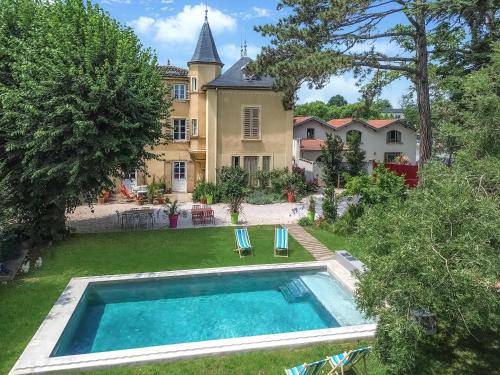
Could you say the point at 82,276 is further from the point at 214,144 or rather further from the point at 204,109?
the point at 204,109

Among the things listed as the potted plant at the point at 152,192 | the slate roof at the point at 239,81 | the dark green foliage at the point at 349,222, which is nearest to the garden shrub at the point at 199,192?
the potted plant at the point at 152,192

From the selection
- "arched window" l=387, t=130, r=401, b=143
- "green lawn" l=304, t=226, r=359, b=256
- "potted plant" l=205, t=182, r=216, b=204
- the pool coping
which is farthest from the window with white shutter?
the pool coping

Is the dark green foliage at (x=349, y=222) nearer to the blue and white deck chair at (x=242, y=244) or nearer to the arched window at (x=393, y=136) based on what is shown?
the blue and white deck chair at (x=242, y=244)

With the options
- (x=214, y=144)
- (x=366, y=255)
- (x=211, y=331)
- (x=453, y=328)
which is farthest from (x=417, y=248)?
(x=214, y=144)

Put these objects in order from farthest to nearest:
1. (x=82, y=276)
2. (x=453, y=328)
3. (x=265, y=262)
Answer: (x=265, y=262)
(x=82, y=276)
(x=453, y=328)

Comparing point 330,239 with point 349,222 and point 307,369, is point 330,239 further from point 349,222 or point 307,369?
point 307,369

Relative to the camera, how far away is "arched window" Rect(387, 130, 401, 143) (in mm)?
41406

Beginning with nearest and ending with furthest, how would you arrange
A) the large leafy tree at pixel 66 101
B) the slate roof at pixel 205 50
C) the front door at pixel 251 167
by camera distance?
the large leafy tree at pixel 66 101 → the slate roof at pixel 205 50 → the front door at pixel 251 167

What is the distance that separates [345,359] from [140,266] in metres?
9.68

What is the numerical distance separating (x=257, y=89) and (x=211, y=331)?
21.0m

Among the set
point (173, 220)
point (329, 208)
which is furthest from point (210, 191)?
point (329, 208)

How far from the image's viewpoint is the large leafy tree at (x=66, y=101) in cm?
1517

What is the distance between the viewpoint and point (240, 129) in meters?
29.5

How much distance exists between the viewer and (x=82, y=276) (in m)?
14.6
